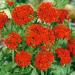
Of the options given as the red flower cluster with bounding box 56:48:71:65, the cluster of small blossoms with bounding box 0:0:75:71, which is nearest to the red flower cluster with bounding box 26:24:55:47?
the cluster of small blossoms with bounding box 0:0:75:71

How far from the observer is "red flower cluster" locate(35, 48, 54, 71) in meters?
2.14

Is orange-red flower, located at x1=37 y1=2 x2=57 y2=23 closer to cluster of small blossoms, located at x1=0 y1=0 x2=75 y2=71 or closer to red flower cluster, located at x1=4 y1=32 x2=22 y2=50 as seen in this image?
cluster of small blossoms, located at x1=0 y1=0 x2=75 y2=71

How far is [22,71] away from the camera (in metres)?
2.29

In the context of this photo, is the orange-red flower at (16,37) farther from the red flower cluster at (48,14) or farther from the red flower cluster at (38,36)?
the red flower cluster at (48,14)

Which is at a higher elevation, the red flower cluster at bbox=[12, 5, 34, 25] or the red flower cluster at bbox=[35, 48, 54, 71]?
the red flower cluster at bbox=[12, 5, 34, 25]

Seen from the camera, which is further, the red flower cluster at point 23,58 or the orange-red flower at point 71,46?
the orange-red flower at point 71,46

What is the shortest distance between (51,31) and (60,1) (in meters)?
0.36

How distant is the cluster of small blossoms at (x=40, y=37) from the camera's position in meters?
2.15

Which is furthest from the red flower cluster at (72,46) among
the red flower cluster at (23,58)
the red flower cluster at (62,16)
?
the red flower cluster at (23,58)

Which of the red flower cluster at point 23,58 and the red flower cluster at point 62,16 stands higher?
the red flower cluster at point 62,16

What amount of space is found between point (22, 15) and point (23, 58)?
26cm

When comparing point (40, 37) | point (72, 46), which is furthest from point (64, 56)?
point (40, 37)

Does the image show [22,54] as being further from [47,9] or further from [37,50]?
[47,9]

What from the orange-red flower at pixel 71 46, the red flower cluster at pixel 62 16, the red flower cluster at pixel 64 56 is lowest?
the red flower cluster at pixel 64 56
